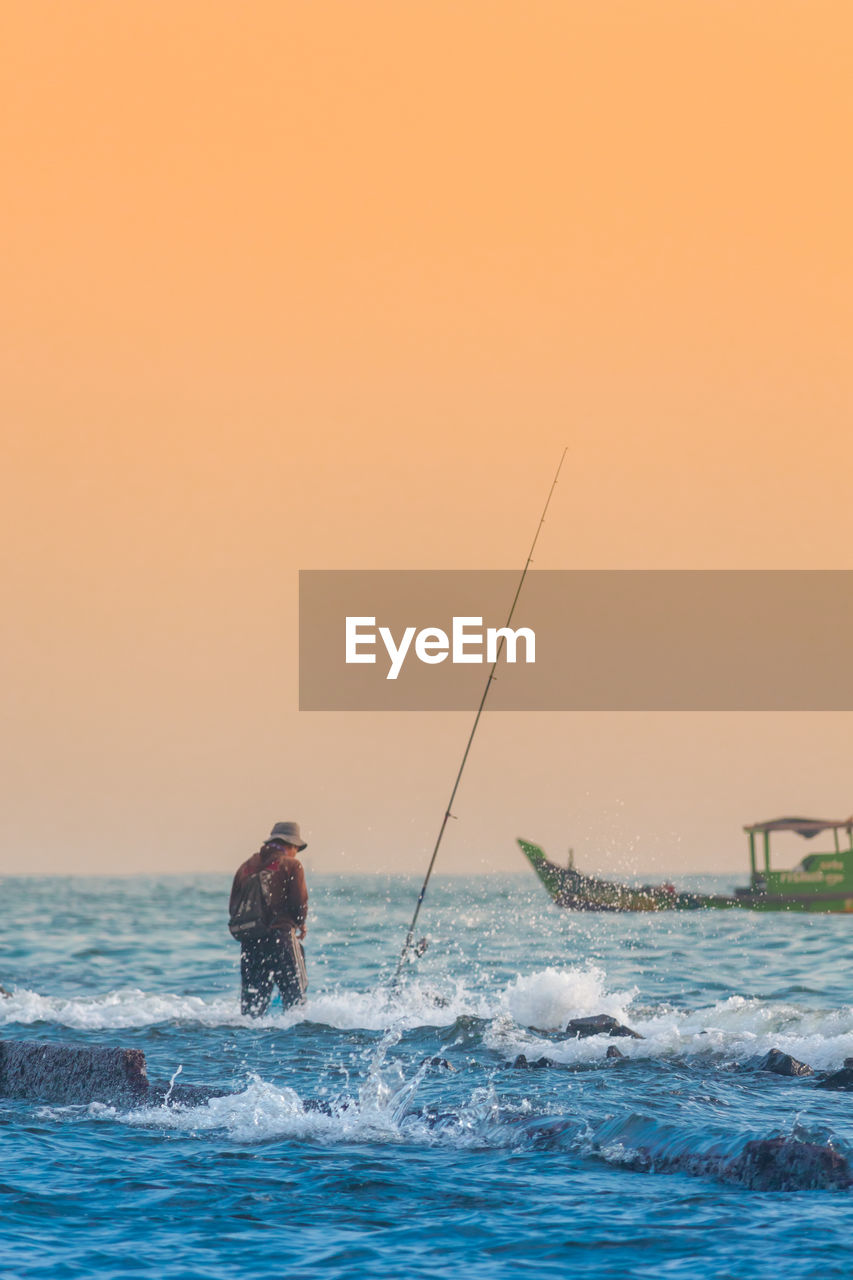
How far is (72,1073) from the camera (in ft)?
33.4

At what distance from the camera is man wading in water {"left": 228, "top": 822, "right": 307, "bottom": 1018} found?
46.8 ft

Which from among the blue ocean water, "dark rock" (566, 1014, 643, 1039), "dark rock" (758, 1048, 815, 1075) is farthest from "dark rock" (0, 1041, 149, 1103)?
"dark rock" (758, 1048, 815, 1075)

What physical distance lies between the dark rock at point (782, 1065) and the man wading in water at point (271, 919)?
196 inches

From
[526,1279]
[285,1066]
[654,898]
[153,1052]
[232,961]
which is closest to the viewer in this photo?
[526,1279]

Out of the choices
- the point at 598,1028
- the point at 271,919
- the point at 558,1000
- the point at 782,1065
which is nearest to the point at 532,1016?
the point at 558,1000

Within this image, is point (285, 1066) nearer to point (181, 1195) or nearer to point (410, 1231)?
point (181, 1195)

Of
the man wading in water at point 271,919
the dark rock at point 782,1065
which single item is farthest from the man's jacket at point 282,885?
the dark rock at point 782,1065

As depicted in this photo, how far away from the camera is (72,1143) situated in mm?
8867

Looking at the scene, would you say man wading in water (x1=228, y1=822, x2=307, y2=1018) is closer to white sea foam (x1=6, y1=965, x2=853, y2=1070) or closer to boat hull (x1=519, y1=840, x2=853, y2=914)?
white sea foam (x1=6, y1=965, x2=853, y2=1070)

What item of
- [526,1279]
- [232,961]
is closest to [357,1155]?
[526,1279]

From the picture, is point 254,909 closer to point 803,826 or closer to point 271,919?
point 271,919

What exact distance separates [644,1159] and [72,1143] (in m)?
3.57

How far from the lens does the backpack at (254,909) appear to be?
14.2 meters

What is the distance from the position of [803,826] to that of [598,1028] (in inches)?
1098
